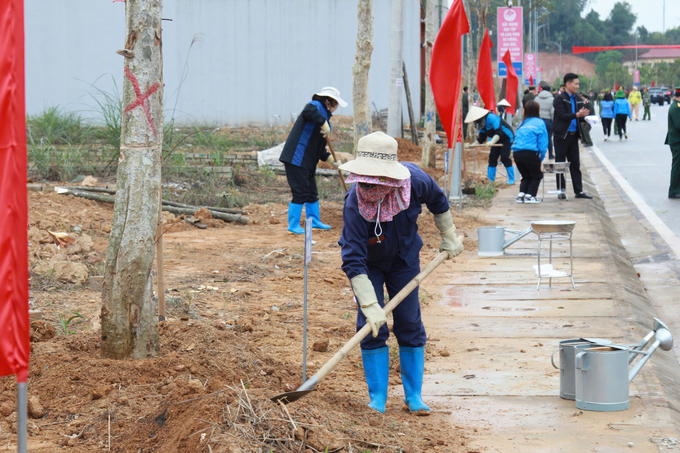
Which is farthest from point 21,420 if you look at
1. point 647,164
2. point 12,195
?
point 647,164

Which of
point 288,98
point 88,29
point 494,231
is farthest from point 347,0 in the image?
point 494,231

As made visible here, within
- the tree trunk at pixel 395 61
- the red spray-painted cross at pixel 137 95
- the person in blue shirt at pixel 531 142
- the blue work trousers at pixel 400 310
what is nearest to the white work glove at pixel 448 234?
the blue work trousers at pixel 400 310

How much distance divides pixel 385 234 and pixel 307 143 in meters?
5.58

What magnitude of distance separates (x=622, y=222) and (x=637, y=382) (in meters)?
8.15

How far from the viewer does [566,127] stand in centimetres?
1267

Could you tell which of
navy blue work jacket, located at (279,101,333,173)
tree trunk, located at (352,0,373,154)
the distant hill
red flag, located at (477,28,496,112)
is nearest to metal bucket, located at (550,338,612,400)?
navy blue work jacket, located at (279,101,333,173)

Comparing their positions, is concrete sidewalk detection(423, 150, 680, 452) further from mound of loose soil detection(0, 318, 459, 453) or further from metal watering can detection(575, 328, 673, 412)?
mound of loose soil detection(0, 318, 459, 453)

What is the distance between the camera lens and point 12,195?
7.16 ft

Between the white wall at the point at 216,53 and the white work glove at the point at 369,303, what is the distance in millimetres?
16341

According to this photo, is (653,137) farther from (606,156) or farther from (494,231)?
(494,231)

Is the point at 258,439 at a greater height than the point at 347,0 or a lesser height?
lesser

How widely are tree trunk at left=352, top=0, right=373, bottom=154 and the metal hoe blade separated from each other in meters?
7.38

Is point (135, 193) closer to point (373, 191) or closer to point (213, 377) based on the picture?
point (213, 377)

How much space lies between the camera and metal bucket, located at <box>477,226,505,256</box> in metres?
8.53
